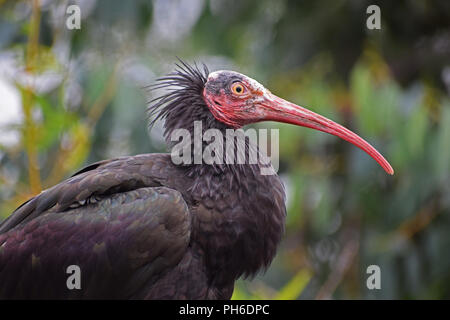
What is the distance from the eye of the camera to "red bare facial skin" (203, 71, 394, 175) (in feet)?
19.8

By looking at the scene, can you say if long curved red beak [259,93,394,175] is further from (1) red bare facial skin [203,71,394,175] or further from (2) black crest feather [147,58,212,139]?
(2) black crest feather [147,58,212,139]

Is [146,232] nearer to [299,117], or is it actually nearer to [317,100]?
[299,117]

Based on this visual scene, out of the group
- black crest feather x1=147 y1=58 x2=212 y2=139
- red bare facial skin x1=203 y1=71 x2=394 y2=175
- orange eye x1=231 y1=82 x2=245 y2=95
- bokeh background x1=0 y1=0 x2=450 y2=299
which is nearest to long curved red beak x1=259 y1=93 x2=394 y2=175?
red bare facial skin x1=203 y1=71 x2=394 y2=175

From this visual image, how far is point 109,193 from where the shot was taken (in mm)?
5598

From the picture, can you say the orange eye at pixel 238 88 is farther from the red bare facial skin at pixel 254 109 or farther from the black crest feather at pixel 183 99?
the black crest feather at pixel 183 99

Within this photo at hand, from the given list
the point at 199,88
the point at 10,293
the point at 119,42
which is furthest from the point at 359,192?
the point at 10,293

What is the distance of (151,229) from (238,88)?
4.98ft

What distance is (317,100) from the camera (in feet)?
49.2

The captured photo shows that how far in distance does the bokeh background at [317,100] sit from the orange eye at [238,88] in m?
4.64

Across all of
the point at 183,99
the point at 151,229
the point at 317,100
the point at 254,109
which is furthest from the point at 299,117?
the point at 317,100
